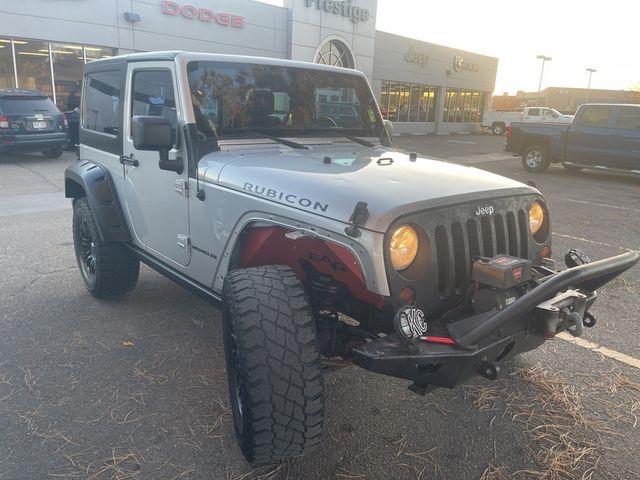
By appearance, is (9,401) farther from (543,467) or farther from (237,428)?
(543,467)

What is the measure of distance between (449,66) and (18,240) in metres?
30.6

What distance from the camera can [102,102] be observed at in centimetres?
426

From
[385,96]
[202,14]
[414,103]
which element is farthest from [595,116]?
[414,103]

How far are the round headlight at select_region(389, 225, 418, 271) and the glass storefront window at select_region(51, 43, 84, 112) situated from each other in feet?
55.2

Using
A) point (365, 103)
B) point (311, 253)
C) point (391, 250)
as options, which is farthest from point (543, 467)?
point (365, 103)

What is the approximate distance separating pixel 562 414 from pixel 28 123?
510 inches

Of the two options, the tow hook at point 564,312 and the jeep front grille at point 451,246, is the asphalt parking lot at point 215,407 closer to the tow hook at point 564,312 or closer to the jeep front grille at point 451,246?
the tow hook at point 564,312

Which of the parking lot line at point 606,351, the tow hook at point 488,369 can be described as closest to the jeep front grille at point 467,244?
the tow hook at point 488,369

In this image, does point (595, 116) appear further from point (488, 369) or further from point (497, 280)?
point (488, 369)

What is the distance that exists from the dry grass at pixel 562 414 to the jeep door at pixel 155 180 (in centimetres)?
214

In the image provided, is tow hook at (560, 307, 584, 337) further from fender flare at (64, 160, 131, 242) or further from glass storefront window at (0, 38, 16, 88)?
glass storefront window at (0, 38, 16, 88)

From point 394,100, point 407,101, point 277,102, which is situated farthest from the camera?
point 407,101

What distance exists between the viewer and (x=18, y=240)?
20.4 feet

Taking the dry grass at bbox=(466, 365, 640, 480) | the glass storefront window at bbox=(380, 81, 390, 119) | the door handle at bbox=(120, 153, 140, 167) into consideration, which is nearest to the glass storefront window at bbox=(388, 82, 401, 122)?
the glass storefront window at bbox=(380, 81, 390, 119)
